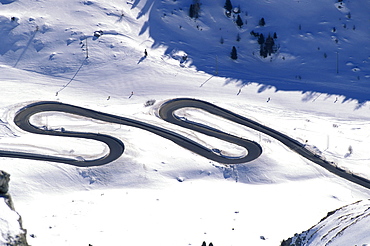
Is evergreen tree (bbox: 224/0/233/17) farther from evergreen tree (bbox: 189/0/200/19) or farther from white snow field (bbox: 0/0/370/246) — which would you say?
evergreen tree (bbox: 189/0/200/19)

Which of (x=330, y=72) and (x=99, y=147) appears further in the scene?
(x=330, y=72)

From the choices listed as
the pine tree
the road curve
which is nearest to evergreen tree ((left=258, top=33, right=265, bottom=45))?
the pine tree

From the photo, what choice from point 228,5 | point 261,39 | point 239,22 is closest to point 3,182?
point 261,39

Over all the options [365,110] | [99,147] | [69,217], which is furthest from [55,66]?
[365,110]

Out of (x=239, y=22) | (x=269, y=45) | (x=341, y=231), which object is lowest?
(x=341, y=231)

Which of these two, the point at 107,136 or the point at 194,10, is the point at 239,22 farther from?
the point at 107,136

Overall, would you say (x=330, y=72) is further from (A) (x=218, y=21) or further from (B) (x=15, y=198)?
(B) (x=15, y=198)
